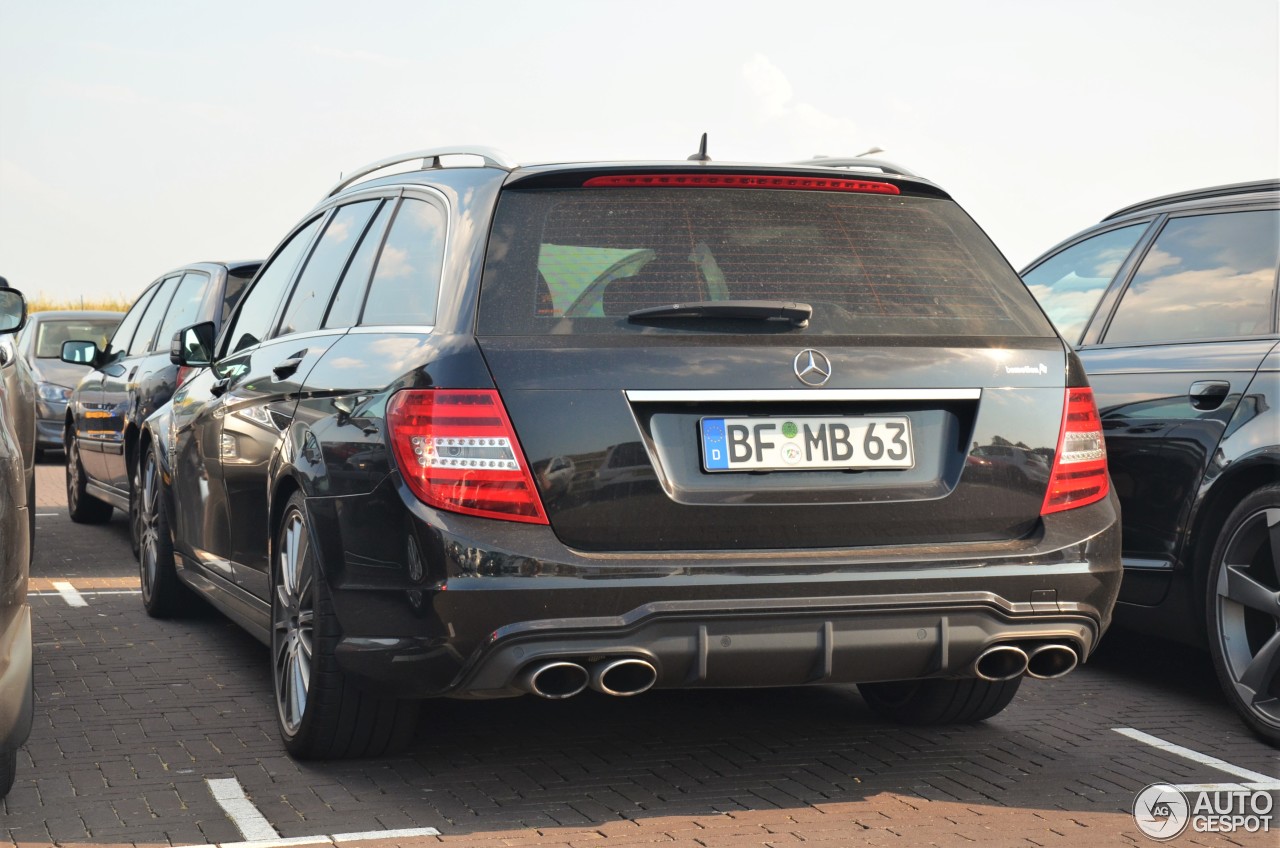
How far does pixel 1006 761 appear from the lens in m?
5.01

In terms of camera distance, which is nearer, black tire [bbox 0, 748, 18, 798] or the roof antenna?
black tire [bbox 0, 748, 18, 798]

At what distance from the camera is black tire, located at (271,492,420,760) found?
4539 millimetres

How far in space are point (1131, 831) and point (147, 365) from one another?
7.05 metres

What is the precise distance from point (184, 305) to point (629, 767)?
6.20 meters

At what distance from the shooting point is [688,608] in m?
4.00

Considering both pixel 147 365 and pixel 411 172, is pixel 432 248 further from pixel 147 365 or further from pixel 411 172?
pixel 147 365

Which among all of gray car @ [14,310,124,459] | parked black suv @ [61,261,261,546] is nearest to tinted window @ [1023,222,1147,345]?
parked black suv @ [61,261,261,546]

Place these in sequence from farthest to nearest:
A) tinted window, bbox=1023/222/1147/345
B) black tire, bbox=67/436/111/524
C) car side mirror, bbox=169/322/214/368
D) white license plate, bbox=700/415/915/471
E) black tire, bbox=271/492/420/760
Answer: black tire, bbox=67/436/111/524, car side mirror, bbox=169/322/214/368, tinted window, bbox=1023/222/1147/345, black tire, bbox=271/492/420/760, white license plate, bbox=700/415/915/471

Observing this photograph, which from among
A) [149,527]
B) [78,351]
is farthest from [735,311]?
[78,351]

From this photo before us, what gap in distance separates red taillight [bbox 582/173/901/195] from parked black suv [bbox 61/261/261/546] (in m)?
4.96

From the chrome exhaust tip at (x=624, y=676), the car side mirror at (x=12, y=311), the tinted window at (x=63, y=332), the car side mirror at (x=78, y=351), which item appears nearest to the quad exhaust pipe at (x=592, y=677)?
the chrome exhaust tip at (x=624, y=676)

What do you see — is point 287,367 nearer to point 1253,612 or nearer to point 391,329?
point 391,329

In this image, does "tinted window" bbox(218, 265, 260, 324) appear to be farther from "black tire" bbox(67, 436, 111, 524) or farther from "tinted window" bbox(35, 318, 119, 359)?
"tinted window" bbox(35, 318, 119, 359)

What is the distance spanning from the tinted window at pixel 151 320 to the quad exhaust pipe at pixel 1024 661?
736cm
